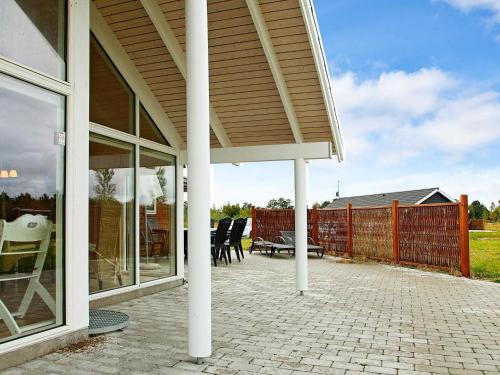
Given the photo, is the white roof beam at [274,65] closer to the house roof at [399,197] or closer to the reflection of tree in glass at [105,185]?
the reflection of tree in glass at [105,185]

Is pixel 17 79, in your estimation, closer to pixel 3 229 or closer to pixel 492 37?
pixel 3 229

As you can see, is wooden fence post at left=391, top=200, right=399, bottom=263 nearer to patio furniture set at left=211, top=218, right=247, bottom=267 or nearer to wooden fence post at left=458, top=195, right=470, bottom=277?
wooden fence post at left=458, top=195, right=470, bottom=277

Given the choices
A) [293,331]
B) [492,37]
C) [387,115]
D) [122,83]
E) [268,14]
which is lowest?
[293,331]

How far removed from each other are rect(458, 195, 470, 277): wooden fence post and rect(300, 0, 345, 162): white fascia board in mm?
3523

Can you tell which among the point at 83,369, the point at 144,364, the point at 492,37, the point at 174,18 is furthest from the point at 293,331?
the point at 492,37

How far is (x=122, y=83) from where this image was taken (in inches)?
255

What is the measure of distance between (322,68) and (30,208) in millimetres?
3842

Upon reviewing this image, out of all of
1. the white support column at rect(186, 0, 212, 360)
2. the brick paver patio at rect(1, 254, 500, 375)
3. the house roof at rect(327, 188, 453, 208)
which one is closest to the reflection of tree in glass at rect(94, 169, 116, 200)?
the brick paver patio at rect(1, 254, 500, 375)

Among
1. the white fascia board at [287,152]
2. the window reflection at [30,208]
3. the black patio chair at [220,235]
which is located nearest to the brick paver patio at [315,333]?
the window reflection at [30,208]

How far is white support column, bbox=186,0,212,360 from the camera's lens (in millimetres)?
3963

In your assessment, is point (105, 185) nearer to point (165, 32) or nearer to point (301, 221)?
point (165, 32)

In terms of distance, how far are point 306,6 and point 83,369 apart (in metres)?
4.31

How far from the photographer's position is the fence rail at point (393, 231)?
9789mm

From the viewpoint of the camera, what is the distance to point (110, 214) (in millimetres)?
6258
